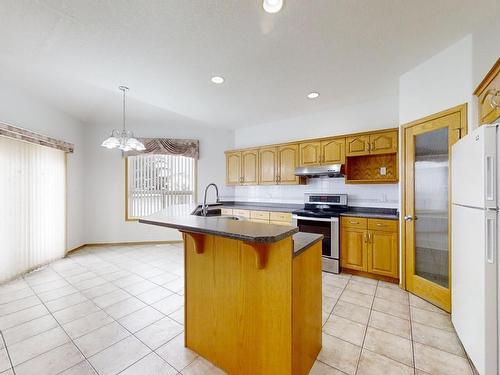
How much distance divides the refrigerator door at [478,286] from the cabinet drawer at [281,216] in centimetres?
233

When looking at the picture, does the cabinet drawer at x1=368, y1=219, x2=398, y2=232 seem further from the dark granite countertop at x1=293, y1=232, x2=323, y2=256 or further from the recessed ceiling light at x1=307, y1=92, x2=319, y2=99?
A: the recessed ceiling light at x1=307, y1=92, x2=319, y2=99

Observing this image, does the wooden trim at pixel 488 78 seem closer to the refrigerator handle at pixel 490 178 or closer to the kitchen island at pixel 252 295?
the refrigerator handle at pixel 490 178

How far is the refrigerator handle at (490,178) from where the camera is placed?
139cm

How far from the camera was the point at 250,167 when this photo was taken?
478cm

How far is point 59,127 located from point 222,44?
369cm

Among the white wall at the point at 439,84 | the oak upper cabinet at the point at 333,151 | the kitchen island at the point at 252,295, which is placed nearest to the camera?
the kitchen island at the point at 252,295

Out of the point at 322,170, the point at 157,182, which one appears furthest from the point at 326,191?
the point at 157,182

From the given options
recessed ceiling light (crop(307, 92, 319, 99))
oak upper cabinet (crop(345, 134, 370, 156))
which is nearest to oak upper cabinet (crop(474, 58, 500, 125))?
oak upper cabinet (crop(345, 134, 370, 156))

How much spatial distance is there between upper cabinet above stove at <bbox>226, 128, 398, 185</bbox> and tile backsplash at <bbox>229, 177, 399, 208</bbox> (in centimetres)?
21

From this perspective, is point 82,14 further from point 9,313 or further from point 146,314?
point 9,313

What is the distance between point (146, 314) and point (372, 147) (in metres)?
3.67

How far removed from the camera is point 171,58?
7.67ft

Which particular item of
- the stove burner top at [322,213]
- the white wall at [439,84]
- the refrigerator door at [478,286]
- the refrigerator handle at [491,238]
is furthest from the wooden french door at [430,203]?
the refrigerator handle at [491,238]

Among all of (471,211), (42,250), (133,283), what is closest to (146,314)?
(133,283)
